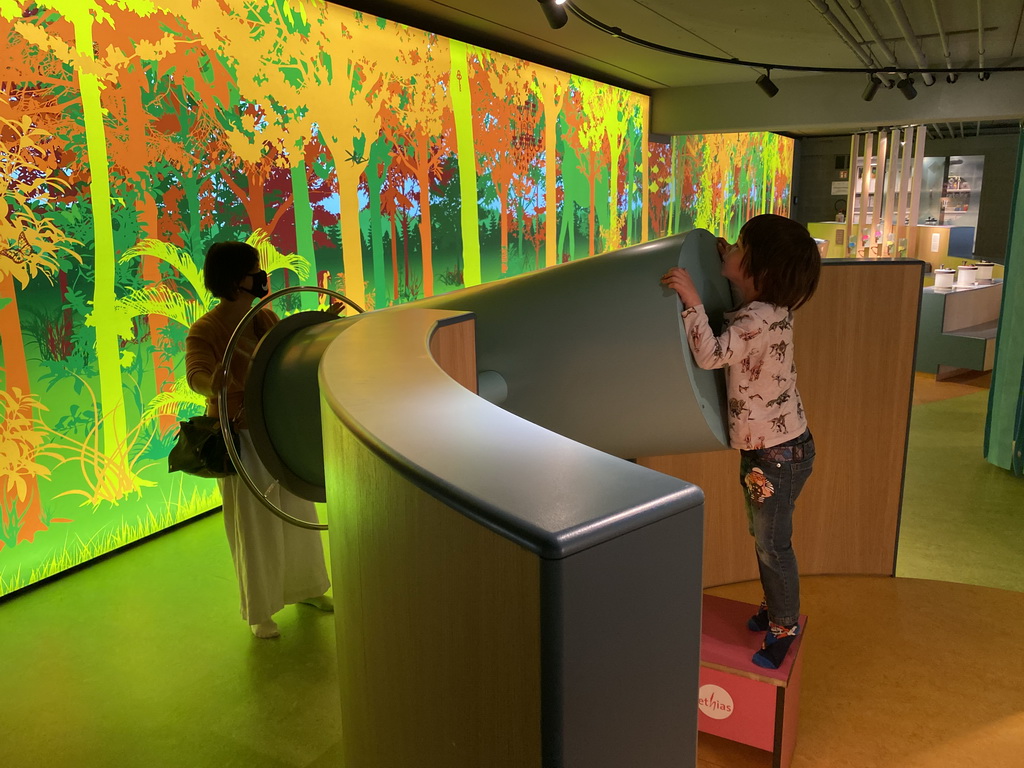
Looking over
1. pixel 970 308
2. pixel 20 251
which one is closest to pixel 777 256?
pixel 20 251

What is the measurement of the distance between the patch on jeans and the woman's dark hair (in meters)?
1.59

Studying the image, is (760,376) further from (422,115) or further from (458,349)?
(422,115)

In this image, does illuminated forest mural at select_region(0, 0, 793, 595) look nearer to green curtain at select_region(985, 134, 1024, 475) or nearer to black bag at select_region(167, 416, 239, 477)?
black bag at select_region(167, 416, 239, 477)

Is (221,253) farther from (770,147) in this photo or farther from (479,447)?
(770,147)

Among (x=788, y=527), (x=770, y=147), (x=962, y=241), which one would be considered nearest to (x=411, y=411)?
(x=788, y=527)

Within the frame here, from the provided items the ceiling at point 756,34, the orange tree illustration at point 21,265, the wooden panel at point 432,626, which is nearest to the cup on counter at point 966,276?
the ceiling at point 756,34

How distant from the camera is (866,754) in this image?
6.35ft

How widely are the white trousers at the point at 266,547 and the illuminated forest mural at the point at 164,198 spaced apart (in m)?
0.98

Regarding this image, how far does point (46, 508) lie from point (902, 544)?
3.61 meters

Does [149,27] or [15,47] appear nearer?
[15,47]

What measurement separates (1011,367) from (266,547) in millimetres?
4070

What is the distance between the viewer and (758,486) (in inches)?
74.2

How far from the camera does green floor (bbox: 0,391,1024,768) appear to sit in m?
2.09

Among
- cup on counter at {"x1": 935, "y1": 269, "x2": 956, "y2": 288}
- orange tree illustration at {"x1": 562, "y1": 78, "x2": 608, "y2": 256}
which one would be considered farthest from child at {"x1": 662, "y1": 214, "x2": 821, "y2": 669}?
cup on counter at {"x1": 935, "y1": 269, "x2": 956, "y2": 288}
